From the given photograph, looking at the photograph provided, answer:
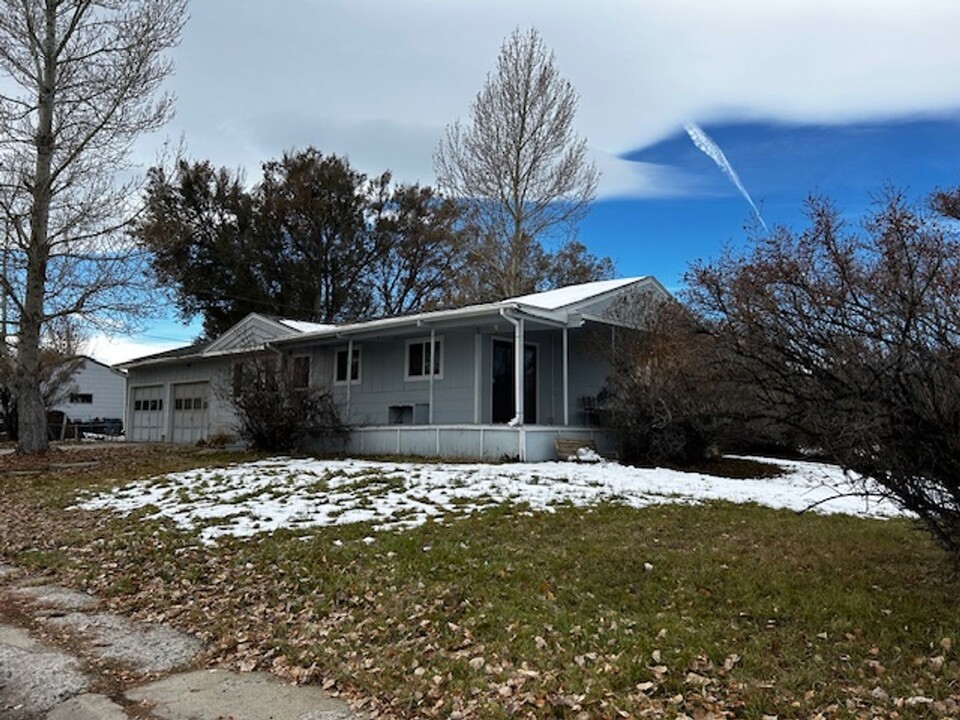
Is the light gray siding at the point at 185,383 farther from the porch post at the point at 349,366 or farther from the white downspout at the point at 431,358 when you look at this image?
the white downspout at the point at 431,358

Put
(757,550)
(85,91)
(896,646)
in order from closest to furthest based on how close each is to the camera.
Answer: (896,646)
(757,550)
(85,91)

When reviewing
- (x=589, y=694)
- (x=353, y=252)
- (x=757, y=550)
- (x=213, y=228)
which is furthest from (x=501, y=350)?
(x=213, y=228)

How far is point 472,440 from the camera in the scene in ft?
45.1

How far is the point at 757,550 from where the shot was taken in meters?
6.11

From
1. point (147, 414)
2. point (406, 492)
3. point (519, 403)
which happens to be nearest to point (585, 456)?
point (519, 403)

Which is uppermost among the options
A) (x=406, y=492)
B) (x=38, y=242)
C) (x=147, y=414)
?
(x=38, y=242)

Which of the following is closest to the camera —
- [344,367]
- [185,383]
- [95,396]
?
[344,367]

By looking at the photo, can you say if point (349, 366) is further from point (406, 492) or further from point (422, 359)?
point (406, 492)

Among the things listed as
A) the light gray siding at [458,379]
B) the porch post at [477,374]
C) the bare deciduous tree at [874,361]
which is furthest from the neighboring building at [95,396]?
the bare deciduous tree at [874,361]

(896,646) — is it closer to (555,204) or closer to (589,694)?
(589,694)

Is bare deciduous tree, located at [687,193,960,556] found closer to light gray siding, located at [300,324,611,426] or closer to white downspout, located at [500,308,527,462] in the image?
white downspout, located at [500,308,527,462]

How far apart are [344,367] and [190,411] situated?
24.4ft

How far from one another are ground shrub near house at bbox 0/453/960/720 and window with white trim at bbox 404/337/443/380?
336 inches

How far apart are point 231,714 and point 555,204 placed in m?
23.4
